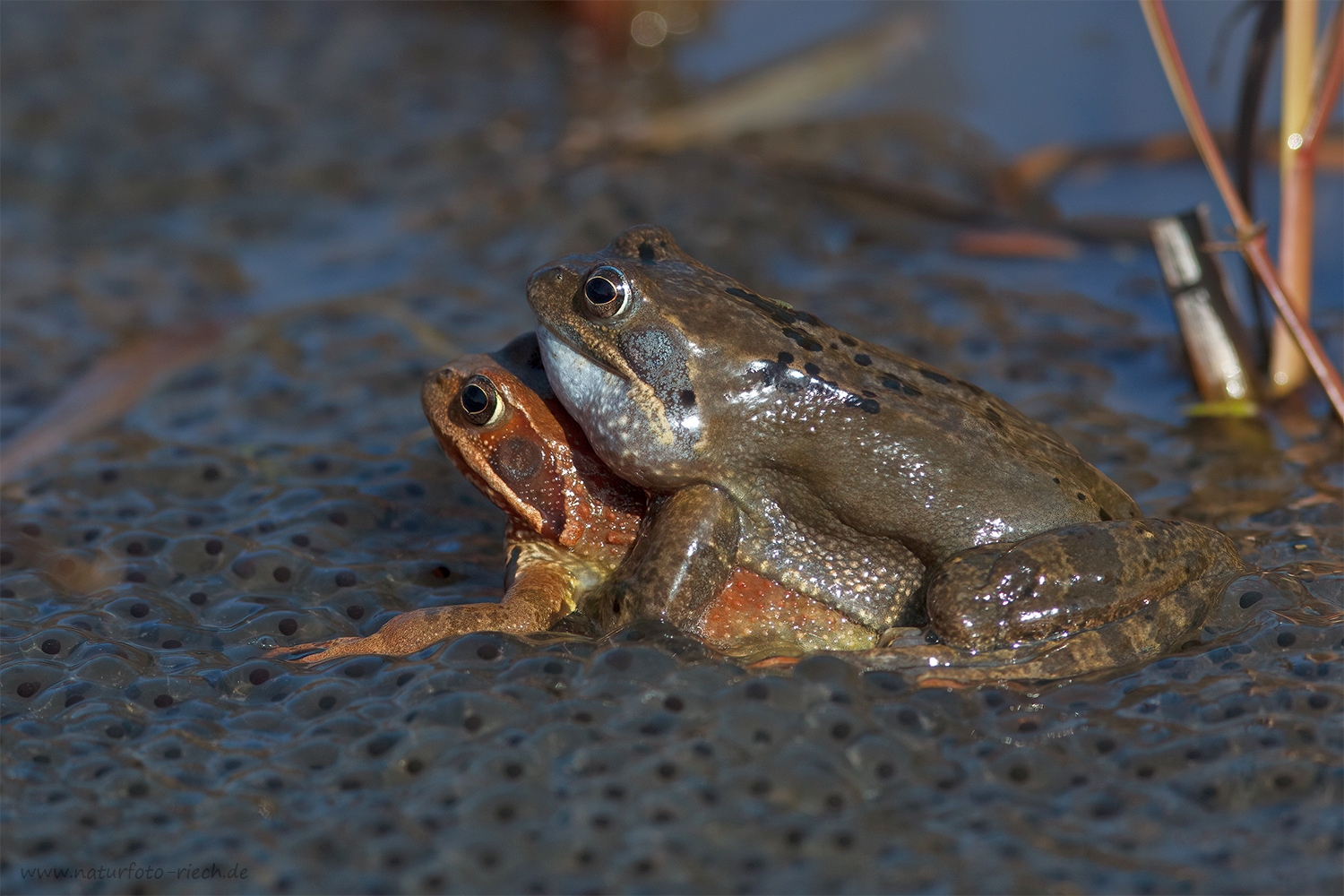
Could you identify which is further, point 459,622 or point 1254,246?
point 1254,246

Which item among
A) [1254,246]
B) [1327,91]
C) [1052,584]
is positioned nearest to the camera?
[1052,584]

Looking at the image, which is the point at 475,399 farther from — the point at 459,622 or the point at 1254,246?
the point at 1254,246

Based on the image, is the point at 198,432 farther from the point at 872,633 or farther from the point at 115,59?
the point at 115,59

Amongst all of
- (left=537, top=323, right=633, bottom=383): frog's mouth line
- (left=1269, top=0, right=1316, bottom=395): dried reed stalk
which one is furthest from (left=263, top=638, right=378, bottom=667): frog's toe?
(left=1269, top=0, right=1316, bottom=395): dried reed stalk

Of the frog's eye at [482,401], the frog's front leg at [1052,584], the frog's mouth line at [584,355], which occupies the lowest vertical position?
the frog's front leg at [1052,584]

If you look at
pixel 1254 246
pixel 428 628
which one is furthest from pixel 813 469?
pixel 1254 246

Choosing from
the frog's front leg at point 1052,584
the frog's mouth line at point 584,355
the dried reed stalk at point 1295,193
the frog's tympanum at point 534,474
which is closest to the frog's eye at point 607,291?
the frog's mouth line at point 584,355

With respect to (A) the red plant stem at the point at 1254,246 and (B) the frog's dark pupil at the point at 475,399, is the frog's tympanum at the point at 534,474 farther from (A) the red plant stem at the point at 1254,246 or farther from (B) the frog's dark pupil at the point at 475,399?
(A) the red plant stem at the point at 1254,246

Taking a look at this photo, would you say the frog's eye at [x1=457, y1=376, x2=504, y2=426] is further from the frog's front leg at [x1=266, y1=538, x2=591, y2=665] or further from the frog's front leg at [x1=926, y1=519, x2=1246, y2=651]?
the frog's front leg at [x1=926, y1=519, x2=1246, y2=651]

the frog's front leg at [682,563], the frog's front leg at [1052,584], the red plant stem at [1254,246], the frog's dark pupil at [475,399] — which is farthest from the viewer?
the red plant stem at [1254,246]
